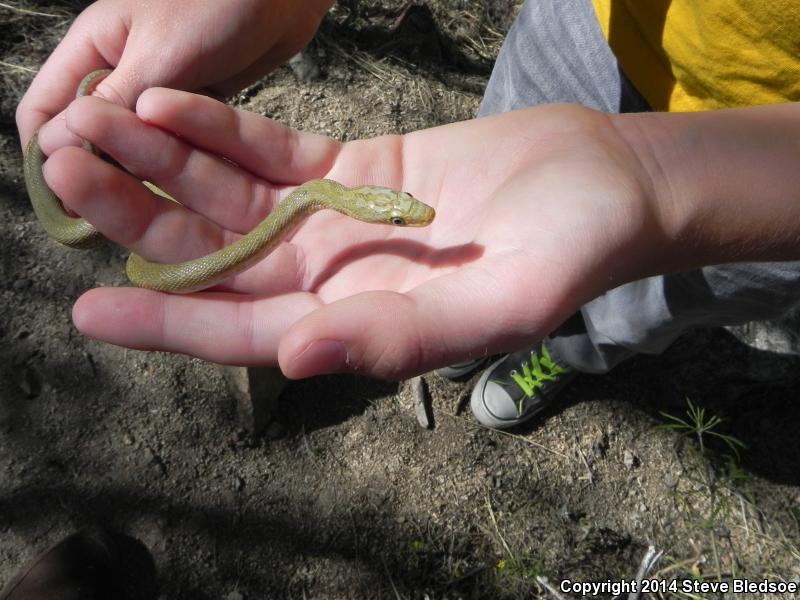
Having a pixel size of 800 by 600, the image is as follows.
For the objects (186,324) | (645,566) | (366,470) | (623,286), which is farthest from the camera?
(366,470)

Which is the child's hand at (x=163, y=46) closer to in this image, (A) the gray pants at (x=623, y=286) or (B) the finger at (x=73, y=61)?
(B) the finger at (x=73, y=61)

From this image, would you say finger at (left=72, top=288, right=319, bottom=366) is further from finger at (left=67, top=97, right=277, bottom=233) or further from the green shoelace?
the green shoelace

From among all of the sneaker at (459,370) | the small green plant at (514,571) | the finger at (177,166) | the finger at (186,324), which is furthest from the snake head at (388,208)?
the small green plant at (514,571)

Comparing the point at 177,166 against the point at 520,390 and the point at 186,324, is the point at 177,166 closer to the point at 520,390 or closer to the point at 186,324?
the point at 186,324

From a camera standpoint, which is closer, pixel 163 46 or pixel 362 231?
pixel 163 46

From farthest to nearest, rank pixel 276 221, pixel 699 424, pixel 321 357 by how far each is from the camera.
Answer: pixel 699 424 → pixel 276 221 → pixel 321 357

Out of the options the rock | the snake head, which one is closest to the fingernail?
the snake head

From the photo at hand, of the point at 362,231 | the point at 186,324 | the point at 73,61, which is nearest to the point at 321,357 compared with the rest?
Result: the point at 186,324

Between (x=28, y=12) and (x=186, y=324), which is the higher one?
(x=28, y=12)
